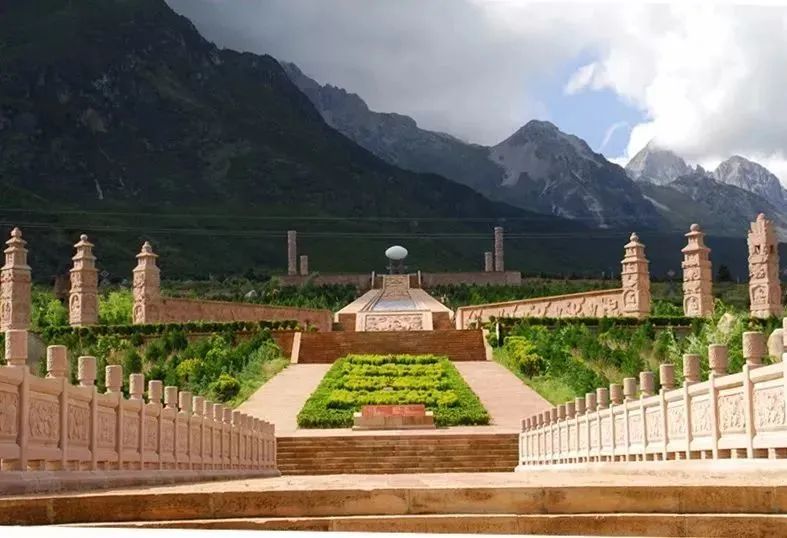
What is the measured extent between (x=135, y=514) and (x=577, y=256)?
10689cm

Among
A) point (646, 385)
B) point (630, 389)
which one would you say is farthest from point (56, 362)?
point (630, 389)

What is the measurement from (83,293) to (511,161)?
125m

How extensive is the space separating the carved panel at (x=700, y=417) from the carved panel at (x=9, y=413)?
5781mm

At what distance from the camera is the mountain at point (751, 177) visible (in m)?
175

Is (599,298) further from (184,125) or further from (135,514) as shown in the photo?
(184,125)

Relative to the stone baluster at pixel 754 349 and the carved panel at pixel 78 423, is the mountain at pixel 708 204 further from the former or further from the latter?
the carved panel at pixel 78 423

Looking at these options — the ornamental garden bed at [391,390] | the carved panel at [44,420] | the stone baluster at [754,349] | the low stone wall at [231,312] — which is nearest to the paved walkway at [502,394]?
the ornamental garden bed at [391,390]

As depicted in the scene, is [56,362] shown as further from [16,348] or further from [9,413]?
[9,413]

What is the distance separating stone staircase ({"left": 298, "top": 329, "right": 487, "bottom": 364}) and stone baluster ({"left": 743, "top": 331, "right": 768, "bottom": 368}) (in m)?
23.1

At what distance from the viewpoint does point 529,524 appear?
18.3ft

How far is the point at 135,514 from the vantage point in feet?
19.2

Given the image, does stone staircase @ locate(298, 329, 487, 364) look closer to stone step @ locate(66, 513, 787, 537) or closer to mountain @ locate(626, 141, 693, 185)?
stone step @ locate(66, 513, 787, 537)

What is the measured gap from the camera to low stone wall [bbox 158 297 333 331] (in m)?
35.0

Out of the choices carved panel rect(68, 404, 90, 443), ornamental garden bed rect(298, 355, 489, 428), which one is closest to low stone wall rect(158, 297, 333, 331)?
ornamental garden bed rect(298, 355, 489, 428)
